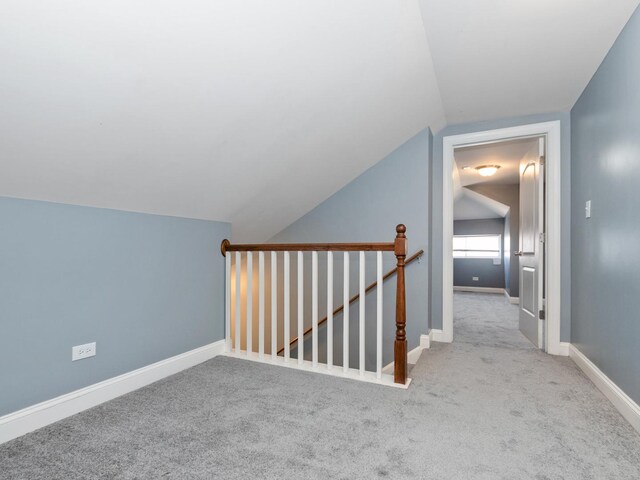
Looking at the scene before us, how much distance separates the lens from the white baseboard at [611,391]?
1.64m

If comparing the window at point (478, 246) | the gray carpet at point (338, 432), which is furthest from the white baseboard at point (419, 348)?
the window at point (478, 246)

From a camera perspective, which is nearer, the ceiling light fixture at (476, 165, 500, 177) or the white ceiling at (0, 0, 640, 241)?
the white ceiling at (0, 0, 640, 241)

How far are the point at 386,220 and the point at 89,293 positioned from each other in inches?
97.6

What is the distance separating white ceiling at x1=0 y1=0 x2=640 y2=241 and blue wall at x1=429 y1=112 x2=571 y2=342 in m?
0.17

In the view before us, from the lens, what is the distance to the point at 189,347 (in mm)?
2463

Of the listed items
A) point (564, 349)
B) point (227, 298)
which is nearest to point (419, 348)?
point (564, 349)

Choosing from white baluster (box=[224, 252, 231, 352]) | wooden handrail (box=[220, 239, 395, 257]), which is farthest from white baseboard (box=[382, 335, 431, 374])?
white baluster (box=[224, 252, 231, 352])

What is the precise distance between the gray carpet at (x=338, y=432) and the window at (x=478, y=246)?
5.70 metres

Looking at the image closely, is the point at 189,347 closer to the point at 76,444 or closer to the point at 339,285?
the point at 76,444

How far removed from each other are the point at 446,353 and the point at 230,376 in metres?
1.76

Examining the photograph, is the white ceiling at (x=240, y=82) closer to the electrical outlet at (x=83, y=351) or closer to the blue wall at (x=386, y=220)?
the blue wall at (x=386, y=220)

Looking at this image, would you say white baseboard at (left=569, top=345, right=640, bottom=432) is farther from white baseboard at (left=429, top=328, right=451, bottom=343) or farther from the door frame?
white baseboard at (left=429, top=328, right=451, bottom=343)

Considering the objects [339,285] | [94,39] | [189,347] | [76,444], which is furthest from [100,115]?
[339,285]

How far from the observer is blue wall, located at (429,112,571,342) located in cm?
283
